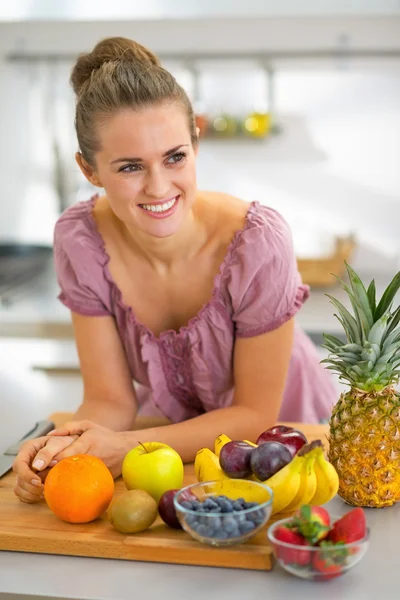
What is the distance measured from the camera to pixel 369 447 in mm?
1329

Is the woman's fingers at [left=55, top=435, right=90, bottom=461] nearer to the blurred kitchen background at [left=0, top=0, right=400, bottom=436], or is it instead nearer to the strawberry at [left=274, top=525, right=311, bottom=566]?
the strawberry at [left=274, top=525, right=311, bottom=566]

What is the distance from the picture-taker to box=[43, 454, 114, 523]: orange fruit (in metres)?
1.28

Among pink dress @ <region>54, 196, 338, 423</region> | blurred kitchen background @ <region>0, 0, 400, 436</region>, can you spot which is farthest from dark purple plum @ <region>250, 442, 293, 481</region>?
blurred kitchen background @ <region>0, 0, 400, 436</region>

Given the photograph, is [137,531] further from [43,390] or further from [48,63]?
[48,63]

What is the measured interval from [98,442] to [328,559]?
1.74 ft

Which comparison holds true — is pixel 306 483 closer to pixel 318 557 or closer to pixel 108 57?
pixel 318 557

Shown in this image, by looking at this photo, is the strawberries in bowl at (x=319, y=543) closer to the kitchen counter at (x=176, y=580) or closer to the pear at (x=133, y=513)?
the kitchen counter at (x=176, y=580)

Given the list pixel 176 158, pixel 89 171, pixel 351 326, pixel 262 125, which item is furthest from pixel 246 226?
pixel 262 125

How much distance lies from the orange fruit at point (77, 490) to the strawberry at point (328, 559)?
0.36 metres

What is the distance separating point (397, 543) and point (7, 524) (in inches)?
23.0

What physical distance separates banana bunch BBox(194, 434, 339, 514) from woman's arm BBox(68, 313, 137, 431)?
552mm

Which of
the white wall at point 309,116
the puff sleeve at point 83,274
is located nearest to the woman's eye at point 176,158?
the puff sleeve at point 83,274

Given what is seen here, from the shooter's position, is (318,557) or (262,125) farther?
(262,125)

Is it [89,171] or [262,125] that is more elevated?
[89,171]
